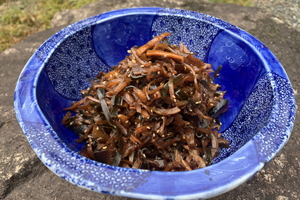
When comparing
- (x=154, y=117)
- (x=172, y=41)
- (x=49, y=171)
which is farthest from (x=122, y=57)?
(x=49, y=171)

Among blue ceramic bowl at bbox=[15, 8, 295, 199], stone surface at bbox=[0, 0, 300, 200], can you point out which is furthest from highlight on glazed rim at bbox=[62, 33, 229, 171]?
stone surface at bbox=[0, 0, 300, 200]

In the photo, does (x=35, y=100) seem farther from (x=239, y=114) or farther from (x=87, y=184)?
(x=239, y=114)

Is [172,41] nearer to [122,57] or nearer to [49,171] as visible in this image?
Result: [122,57]

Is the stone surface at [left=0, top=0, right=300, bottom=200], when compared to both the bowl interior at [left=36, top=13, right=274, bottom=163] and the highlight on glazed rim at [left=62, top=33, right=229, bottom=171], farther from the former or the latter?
the highlight on glazed rim at [left=62, top=33, right=229, bottom=171]

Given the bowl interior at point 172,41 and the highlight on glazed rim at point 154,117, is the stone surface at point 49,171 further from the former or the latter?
the highlight on glazed rim at point 154,117

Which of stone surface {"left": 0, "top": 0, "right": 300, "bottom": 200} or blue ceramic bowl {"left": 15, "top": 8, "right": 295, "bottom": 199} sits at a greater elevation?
blue ceramic bowl {"left": 15, "top": 8, "right": 295, "bottom": 199}

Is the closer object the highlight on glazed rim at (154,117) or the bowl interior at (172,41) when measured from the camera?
the highlight on glazed rim at (154,117)

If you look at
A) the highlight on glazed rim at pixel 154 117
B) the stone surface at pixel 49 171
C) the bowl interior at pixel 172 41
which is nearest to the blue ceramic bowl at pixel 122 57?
the bowl interior at pixel 172 41
